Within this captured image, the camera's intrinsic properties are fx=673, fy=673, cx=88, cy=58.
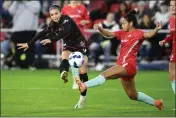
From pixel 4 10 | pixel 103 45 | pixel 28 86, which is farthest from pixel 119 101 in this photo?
pixel 4 10

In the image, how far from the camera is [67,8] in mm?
18875

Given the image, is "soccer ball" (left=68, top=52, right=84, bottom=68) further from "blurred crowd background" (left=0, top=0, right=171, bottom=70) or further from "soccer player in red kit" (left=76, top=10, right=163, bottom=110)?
"blurred crowd background" (left=0, top=0, right=171, bottom=70)

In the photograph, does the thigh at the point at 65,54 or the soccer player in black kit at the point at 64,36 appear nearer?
the soccer player in black kit at the point at 64,36

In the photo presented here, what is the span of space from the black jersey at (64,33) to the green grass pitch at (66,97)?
50.3 inches

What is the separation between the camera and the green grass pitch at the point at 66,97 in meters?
12.7

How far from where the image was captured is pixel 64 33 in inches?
550

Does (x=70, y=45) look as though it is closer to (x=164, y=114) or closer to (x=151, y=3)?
(x=164, y=114)

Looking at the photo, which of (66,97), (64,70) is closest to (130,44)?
(64,70)

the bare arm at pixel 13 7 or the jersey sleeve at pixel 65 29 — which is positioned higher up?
the jersey sleeve at pixel 65 29

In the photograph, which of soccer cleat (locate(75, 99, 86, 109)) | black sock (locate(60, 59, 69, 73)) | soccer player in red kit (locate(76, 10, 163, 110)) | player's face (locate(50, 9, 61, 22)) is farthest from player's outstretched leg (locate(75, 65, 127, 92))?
player's face (locate(50, 9, 61, 22))

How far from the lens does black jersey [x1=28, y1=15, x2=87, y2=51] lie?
13.7m

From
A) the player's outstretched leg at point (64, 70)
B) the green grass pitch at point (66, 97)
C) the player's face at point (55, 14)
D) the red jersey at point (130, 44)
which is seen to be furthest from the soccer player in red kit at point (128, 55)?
the player's face at point (55, 14)

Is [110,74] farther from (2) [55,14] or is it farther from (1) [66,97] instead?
(1) [66,97]

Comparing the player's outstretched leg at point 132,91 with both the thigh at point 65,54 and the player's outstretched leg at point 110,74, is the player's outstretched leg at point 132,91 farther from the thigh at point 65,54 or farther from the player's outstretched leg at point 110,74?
the thigh at point 65,54
